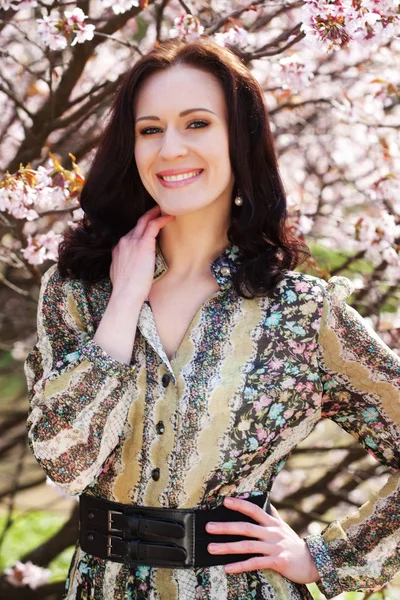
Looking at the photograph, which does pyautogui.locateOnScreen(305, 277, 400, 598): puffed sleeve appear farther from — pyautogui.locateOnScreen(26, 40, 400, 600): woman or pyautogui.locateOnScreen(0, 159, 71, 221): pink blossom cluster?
pyautogui.locateOnScreen(0, 159, 71, 221): pink blossom cluster

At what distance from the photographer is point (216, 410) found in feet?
5.90

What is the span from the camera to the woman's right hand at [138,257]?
6.20ft

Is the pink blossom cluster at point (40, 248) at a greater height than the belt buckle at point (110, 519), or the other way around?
the pink blossom cluster at point (40, 248)

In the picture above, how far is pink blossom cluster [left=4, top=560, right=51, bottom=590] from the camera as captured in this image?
11.5ft

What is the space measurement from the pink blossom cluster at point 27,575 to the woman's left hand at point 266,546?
6.24ft

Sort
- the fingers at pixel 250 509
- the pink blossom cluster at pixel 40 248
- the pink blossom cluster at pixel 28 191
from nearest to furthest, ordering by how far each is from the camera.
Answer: the fingers at pixel 250 509 → the pink blossom cluster at pixel 28 191 → the pink blossom cluster at pixel 40 248

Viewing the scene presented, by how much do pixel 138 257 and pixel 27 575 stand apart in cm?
209

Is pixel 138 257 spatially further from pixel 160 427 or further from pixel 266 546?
pixel 266 546

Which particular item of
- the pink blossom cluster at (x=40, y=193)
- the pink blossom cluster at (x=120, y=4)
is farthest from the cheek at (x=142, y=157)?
the pink blossom cluster at (x=120, y=4)

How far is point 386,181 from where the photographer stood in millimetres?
3260

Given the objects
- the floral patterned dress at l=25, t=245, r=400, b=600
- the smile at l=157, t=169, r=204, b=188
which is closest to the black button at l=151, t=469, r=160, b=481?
the floral patterned dress at l=25, t=245, r=400, b=600

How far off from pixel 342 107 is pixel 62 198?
1.25 metres

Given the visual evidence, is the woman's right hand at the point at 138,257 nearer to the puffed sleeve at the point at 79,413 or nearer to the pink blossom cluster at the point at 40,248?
the puffed sleeve at the point at 79,413

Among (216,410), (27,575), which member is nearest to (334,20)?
(216,410)
